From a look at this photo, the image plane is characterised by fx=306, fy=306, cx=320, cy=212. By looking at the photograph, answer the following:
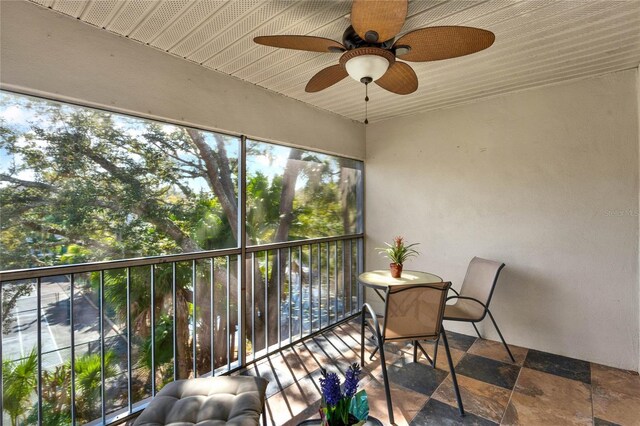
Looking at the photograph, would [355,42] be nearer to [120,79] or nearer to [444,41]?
[444,41]

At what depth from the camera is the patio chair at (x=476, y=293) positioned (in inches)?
101

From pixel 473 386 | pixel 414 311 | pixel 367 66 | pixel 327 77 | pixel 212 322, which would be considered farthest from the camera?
pixel 212 322

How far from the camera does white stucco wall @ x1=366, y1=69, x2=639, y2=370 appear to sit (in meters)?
2.46

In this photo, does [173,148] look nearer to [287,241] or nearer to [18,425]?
[287,241]

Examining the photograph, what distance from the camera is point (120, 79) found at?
190cm

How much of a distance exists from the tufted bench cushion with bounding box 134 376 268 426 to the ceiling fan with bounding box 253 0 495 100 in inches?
67.8

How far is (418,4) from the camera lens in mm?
1606

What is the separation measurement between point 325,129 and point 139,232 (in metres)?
2.11

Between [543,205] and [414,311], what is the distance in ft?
5.63

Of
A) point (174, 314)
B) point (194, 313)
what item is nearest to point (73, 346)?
point (174, 314)

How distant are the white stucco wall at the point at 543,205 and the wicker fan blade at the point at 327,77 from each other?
181 cm

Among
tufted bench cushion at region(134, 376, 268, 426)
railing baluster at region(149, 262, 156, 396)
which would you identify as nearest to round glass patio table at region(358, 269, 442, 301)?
tufted bench cushion at region(134, 376, 268, 426)

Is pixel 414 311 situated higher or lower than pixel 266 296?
higher

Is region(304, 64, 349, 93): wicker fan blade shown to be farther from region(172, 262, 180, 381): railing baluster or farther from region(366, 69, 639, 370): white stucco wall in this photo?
region(366, 69, 639, 370): white stucco wall
